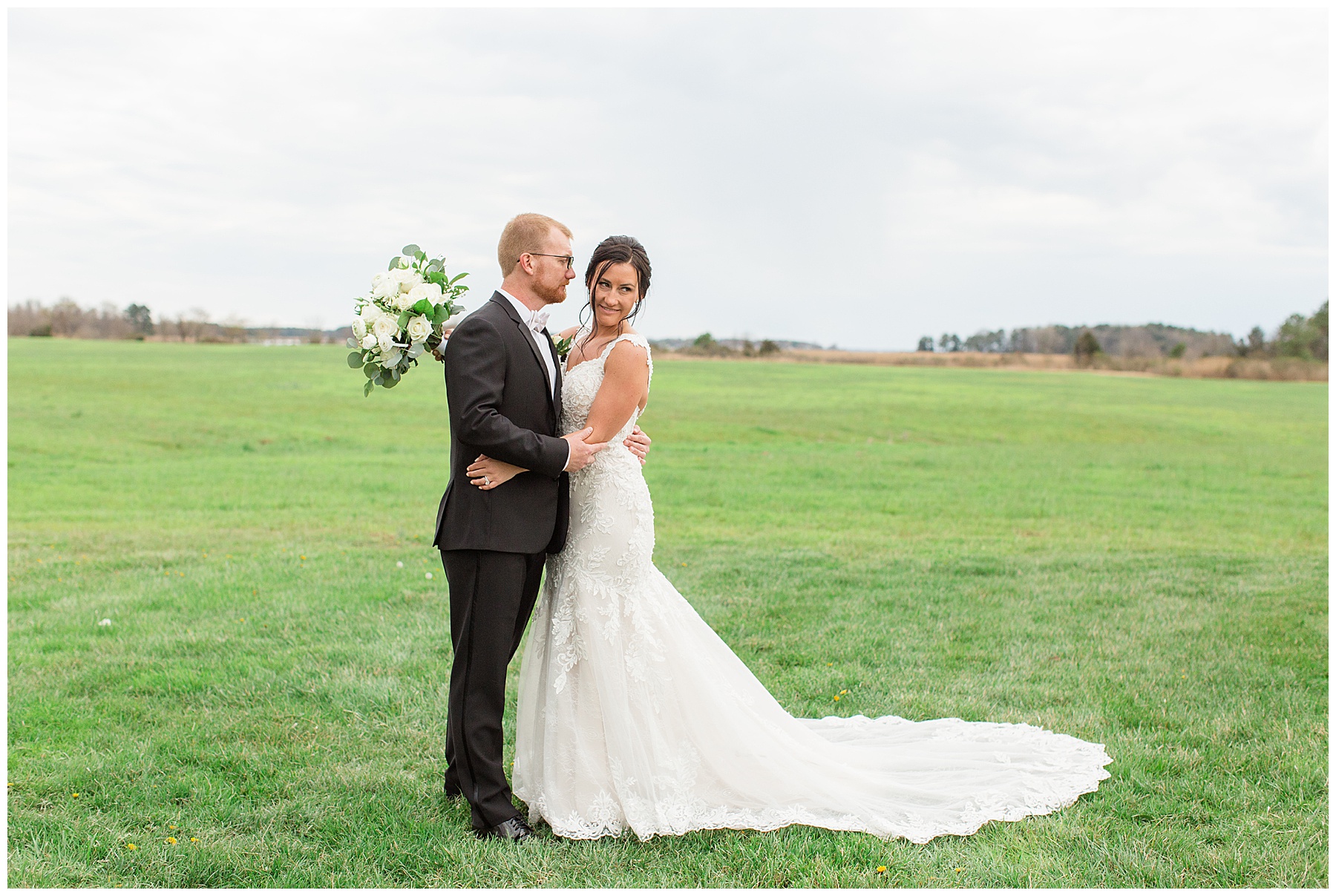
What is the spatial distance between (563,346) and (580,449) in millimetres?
909

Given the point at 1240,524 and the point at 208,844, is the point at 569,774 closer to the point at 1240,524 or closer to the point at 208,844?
the point at 208,844

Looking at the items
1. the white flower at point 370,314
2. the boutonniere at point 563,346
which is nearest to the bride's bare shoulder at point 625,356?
the boutonniere at point 563,346

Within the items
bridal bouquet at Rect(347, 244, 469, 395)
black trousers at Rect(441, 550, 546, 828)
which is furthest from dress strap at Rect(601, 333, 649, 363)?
black trousers at Rect(441, 550, 546, 828)

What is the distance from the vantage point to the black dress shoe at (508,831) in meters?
4.63

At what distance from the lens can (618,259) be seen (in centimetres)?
458

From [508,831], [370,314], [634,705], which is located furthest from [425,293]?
[508,831]

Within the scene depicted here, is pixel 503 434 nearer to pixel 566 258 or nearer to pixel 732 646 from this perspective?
pixel 566 258

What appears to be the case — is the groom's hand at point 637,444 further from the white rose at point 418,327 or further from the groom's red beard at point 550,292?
the white rose at point 418,327

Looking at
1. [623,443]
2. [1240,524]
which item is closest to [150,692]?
[623,443]

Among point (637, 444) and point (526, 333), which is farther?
point (637, 444)

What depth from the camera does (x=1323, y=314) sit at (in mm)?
62625

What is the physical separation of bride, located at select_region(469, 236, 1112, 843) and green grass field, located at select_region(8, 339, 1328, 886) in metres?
0.17

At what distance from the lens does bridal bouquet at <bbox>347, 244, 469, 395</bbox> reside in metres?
4.64

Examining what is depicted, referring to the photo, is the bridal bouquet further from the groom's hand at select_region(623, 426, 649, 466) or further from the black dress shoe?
the black dress shoe
